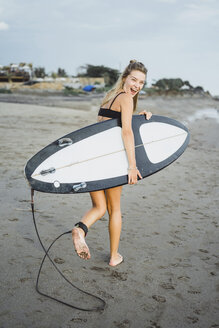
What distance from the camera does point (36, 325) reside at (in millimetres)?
1909

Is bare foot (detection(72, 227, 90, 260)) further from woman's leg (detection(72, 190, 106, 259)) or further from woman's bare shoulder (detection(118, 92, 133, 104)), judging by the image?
woman's bare shoulder (detection(118, 92, 133, 104))

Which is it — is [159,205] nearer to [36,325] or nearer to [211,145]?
[36,325]

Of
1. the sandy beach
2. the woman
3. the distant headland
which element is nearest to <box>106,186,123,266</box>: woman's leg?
the woman

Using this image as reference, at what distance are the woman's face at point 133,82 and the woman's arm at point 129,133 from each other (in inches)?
4.8

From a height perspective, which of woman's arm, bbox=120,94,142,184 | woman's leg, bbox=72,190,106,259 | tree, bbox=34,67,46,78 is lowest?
woman's leg, bbox=72,190,106,259

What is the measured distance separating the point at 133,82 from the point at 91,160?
0.67 m

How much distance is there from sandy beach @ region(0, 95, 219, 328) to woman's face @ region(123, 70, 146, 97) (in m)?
1.41

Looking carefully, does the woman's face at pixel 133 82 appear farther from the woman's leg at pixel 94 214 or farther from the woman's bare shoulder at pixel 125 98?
the woman's leg at pixel 94 214

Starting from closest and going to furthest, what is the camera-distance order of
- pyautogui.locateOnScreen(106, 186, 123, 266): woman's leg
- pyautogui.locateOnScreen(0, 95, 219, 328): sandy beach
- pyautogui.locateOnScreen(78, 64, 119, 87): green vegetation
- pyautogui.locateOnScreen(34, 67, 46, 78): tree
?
pyautogui.locateOnScreen(0, 95, 219, 328): sandy beach, pyautogui.locateOnScreen(106, 186, 123, 266): woman's leg, pyautogui.locateOnScreen(34, 67, 46, 78): tree, pyautogui.locateOnScreen(78, 64, 119, 87): green vegetation

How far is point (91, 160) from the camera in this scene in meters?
2.54

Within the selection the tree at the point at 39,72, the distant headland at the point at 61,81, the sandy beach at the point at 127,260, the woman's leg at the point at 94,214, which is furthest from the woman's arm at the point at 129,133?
the tree at the point at 39,72

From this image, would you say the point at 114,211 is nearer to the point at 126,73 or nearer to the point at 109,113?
the point at 109,113

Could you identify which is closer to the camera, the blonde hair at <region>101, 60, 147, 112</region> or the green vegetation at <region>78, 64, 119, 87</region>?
the blonde hair at <region>101, 60, 147, 112</region>

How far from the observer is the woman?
2.27 metres
